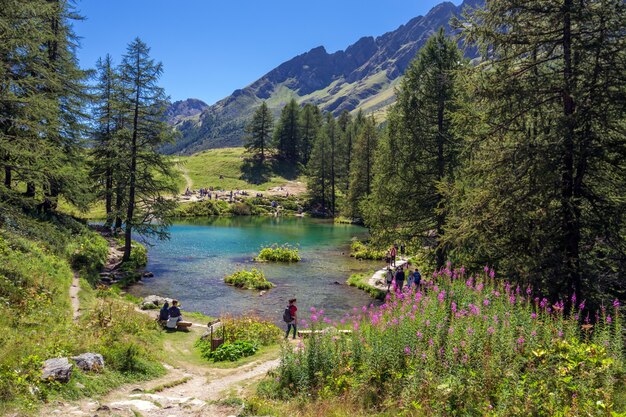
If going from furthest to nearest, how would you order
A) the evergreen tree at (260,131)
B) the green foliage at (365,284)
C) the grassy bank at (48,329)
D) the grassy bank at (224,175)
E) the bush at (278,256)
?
the evergreen tree at (260,131) → the grassy bank at (224,175) → the bush at (278,256) → the green foliage at (365,284) → the grassy bank at (48,329)

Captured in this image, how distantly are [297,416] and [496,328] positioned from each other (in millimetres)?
4083

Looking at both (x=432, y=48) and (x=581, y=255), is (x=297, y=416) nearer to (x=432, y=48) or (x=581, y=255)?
(x=581, y=255)

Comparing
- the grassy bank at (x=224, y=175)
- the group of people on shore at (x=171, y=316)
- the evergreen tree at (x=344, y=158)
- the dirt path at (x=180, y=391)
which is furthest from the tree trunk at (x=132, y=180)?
the grassy bank at (x=224, y=175)

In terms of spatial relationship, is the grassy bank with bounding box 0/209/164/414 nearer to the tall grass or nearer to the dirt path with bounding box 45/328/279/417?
the dirt path with bounding box 45/328/279/417

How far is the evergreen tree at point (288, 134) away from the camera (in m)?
100

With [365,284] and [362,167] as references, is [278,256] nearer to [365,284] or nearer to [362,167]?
[365,284]

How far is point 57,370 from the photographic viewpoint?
27.1 ft

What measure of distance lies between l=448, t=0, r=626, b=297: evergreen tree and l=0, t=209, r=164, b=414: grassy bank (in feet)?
34.5

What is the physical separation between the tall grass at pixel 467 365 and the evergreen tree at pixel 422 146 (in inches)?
556

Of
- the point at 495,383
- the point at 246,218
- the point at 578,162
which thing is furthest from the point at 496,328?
the point at 246,218

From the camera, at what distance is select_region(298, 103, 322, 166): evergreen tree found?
101500 millimetres

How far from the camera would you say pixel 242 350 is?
14.1 meters

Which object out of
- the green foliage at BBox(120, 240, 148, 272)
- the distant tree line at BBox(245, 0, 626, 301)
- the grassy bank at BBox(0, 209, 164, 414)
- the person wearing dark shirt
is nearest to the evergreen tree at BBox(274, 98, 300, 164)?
the green foliage at BBox(120, 240, 148, 272)

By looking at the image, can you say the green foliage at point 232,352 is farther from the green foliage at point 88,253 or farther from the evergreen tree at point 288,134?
the evergreen tree at point 288,134
